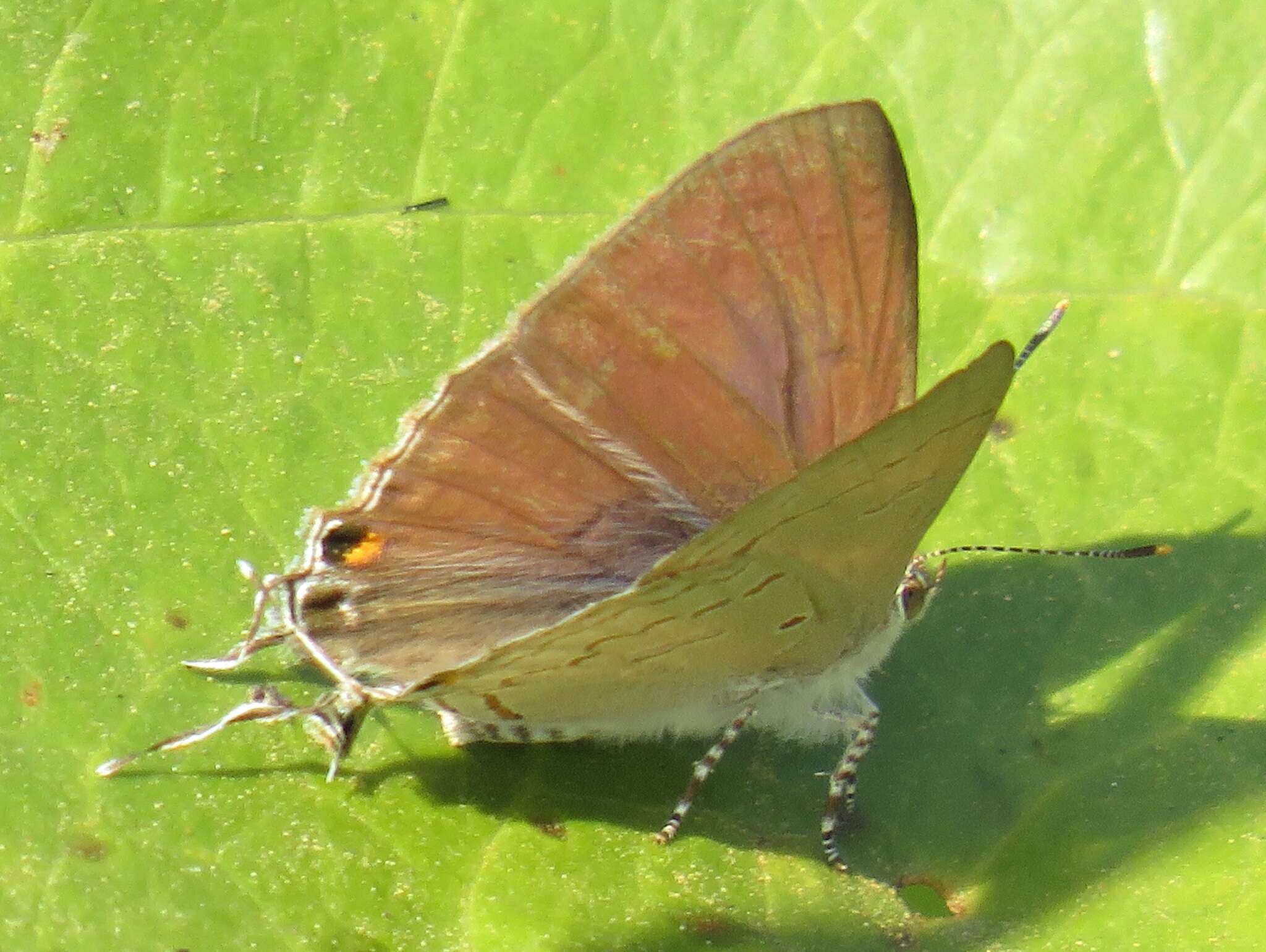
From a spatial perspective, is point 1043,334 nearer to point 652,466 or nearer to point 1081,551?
point 1081,551

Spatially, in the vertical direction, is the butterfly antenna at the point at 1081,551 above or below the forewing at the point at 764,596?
below

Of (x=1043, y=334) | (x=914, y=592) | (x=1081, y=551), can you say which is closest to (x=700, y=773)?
(x=914, y=592)

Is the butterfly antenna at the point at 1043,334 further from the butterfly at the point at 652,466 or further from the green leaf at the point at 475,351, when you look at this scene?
the butterfly at the point at 652,466

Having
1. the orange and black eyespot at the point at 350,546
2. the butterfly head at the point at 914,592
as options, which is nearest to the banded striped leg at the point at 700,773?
the butterfly head at the point at 914,592

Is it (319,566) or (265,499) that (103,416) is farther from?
(319,566)

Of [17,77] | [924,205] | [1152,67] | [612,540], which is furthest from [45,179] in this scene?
[1152,67]

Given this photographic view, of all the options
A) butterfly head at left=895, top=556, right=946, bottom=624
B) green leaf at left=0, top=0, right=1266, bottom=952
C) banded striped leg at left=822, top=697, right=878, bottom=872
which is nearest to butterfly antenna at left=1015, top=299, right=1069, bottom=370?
green leaf at left=0, top=0, right=1266, bottom=952
